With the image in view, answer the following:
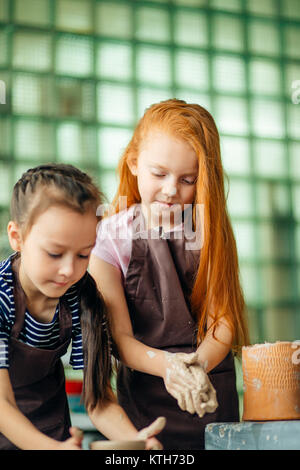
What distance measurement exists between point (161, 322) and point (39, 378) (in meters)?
0.21

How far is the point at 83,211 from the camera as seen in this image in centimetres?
67

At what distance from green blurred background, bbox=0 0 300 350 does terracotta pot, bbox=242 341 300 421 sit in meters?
0.32

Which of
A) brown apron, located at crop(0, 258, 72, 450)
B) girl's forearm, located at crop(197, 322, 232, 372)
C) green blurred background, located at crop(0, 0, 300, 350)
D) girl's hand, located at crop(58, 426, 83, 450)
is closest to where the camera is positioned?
girl's hand, located at crop(58, 426, 83, 450)

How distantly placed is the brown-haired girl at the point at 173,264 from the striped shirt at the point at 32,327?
2.7 inches

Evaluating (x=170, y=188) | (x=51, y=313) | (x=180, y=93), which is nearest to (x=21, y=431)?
(x=51, y=313)

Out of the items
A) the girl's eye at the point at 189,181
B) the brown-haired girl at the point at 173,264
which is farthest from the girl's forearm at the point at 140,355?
the girl's eye at the point at 189,181

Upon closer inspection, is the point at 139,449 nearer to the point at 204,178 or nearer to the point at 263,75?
the point at 204,178

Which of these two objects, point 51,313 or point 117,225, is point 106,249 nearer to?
point 117,225

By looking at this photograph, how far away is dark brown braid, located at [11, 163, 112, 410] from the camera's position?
67 cm

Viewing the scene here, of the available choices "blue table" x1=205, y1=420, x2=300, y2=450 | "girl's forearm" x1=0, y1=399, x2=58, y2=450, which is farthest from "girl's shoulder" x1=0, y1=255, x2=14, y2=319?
"blue table" x1=205, y1=420, x2=300, y2=450

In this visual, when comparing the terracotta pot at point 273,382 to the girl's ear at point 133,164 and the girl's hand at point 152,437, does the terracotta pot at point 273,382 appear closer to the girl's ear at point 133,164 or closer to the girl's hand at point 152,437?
the girl's hand at point 152,437

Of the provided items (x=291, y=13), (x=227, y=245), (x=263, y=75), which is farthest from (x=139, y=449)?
(x=291, y=13)

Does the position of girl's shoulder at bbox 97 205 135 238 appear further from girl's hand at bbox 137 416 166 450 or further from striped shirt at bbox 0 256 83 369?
girl's hand at bbox 137 416 166 450

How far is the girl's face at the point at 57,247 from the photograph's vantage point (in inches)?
25.8
